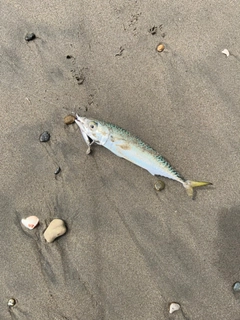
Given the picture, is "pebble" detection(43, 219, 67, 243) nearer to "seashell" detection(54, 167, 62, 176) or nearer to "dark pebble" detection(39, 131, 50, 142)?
"seashell" detection(54, 167, 62, 176)

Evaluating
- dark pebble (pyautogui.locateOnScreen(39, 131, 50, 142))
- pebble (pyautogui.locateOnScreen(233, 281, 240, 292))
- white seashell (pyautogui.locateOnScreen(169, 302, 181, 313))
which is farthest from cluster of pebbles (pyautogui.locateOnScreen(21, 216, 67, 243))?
pebble (pyautogui.locateOnScreen(233, 281, 240, 292))

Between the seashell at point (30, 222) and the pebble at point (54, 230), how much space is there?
17 centimetres

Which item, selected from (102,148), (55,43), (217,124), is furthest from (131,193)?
(55,43)

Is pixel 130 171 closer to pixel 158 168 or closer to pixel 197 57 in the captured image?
pixel 158 168

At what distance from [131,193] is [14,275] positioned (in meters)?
1.80

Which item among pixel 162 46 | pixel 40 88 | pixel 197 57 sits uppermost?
pixel 40 88

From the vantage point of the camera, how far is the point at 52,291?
4367 mm

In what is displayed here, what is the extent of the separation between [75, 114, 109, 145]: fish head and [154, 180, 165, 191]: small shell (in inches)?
33.9

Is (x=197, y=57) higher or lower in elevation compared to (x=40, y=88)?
lower

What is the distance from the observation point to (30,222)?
445 cm

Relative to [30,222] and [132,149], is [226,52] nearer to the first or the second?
[132,149]

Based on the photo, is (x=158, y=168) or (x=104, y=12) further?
(x=104, y=12)

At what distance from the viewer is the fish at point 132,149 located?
4.38 m

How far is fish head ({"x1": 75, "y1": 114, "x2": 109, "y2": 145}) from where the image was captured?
4.40m
